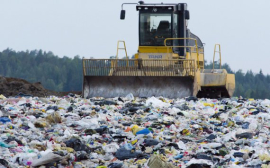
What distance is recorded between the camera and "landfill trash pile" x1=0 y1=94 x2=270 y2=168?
6535 millimetres

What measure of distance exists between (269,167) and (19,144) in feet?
10.0

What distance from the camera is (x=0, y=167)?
6.04 metres

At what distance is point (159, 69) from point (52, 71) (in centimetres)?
5871

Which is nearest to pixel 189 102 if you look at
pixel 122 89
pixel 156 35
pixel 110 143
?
pixel 122 89

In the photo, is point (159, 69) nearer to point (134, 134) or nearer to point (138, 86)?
point (138, 86)

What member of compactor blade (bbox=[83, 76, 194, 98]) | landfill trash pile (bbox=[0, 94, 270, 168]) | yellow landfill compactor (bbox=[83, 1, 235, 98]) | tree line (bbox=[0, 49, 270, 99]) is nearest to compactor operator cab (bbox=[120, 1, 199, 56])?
yellow landfill compactor (bbox=[83, 1, 235, 98])

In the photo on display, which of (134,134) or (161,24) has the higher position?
(161,24)

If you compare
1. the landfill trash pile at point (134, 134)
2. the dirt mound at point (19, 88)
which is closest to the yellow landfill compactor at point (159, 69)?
the landfill trash pile at point (134, 134)

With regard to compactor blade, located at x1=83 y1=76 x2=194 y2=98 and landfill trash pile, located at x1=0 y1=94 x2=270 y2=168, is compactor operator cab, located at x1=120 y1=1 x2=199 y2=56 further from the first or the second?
landfill trash pile, located at x1=0 y1=94 x2=270 y2=168

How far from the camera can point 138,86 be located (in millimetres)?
12961

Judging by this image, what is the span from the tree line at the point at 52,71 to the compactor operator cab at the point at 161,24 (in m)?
48.7

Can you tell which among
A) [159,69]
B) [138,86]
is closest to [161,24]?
[159,69]

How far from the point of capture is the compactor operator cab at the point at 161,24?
14102 mm

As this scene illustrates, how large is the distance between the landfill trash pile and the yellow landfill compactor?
1.71 m
